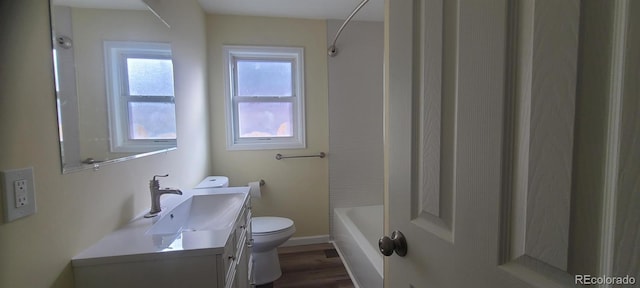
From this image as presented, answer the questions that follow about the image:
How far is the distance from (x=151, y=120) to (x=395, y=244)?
133 cm

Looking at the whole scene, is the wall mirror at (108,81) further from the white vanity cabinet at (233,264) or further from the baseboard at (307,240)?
the baseboard at (307,240)

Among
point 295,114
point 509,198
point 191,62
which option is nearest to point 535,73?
point 509,198

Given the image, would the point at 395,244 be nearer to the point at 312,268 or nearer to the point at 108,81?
the point at 108,81

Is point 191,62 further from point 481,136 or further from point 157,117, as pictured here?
point 481,136

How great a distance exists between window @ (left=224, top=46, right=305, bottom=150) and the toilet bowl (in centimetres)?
84

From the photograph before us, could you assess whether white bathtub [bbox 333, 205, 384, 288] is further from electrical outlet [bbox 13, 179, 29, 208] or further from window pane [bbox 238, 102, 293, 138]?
electrical outlet [bbox 13, 179, 29, 208]

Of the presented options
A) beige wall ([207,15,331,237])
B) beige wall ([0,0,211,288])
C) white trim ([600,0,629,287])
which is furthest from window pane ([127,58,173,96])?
white trim ([600,0,629,287])

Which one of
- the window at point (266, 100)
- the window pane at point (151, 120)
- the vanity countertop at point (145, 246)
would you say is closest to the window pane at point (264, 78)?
the window at point (266, 100)

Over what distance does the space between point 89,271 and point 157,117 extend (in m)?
0.84

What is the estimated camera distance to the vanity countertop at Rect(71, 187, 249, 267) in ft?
2.97

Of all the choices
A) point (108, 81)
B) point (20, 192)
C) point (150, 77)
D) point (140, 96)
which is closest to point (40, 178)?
point (20, 192)

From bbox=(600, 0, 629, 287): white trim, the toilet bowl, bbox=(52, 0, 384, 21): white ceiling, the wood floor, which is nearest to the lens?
bbox=(600, 0, 629, 287): white trim

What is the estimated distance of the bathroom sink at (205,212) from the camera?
1432 millimetres

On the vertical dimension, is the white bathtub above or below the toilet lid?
below
